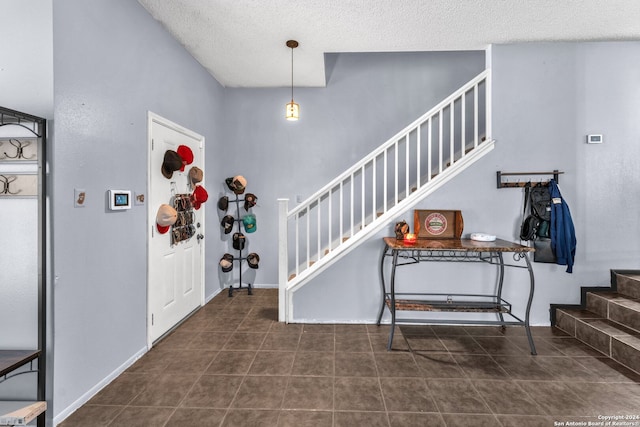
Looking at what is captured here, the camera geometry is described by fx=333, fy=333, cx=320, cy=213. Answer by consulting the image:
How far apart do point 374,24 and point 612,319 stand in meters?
3.73

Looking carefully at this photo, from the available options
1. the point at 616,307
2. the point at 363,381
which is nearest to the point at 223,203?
the point at 363,381

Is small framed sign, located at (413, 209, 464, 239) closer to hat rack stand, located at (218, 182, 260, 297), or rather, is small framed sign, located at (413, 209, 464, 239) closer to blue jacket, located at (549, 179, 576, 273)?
blue jacket, located at (549, 179, 576, 273)

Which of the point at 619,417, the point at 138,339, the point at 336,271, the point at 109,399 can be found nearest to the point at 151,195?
the point at 138,339

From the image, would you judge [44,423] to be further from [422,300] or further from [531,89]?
[531,89]

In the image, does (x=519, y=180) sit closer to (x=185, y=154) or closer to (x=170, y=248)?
→ (x=185, y=154)

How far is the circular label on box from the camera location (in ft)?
11.6

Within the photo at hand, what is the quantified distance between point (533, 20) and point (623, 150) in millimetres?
1727

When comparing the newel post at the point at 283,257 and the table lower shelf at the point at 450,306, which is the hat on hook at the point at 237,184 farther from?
the table lower shelf at the point at 450,306

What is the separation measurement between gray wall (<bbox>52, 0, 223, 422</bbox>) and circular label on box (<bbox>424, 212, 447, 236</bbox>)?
2.81 m

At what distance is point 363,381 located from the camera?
2576 mm

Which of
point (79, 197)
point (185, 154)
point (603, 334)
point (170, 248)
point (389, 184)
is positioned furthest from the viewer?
point (389, 184)

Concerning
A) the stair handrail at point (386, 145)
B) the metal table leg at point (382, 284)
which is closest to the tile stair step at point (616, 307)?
the stair handrail at point (386, 145)

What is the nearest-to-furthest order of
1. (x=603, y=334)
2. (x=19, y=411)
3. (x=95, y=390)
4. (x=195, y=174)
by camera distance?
(x=19, y=411) < (x=95, y=390) < (x=603, y=334) < (x=195, y=174)

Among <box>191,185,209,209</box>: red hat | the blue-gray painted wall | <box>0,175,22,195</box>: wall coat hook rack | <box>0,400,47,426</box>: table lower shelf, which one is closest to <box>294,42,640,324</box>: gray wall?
the blue-gray painted wall
